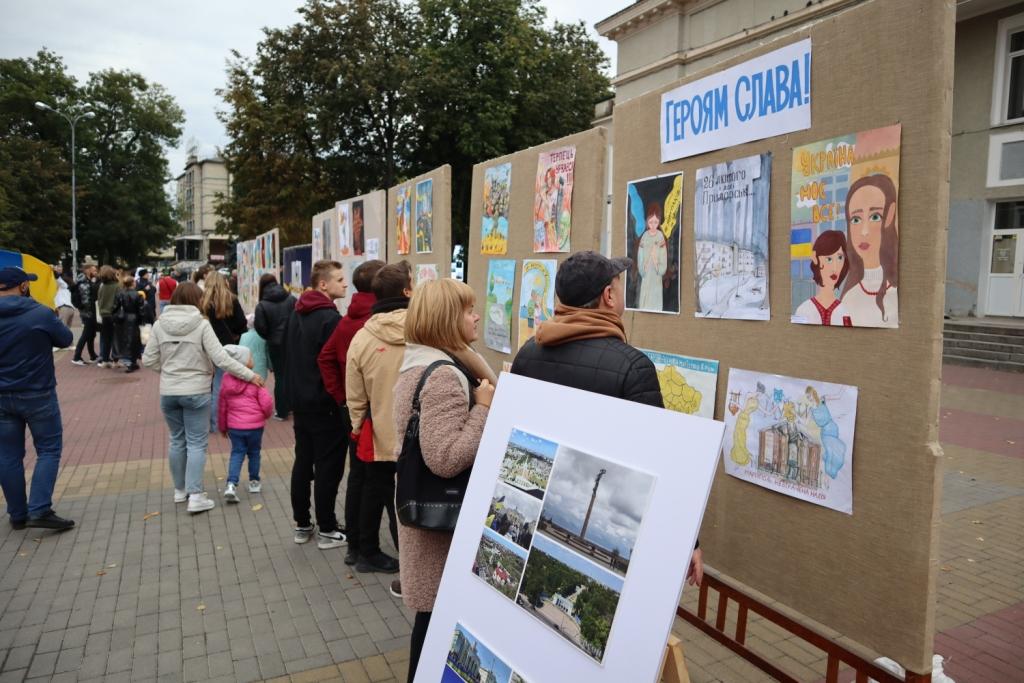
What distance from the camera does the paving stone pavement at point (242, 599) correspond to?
11.3ft

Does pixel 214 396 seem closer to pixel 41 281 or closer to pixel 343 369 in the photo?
pixel 41 281

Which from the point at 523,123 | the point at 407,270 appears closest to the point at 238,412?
the point at 407,270

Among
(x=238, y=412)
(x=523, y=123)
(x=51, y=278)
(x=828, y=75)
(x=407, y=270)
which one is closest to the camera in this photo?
(x=828, y=75)

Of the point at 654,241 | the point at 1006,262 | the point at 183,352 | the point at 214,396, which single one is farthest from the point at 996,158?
the point at 183,352

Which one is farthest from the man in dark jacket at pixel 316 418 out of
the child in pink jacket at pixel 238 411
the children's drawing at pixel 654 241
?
the children's drawing at pixel 654 241

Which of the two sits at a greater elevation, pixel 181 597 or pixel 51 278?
pixel 51 278

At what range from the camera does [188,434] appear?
17.8 feet

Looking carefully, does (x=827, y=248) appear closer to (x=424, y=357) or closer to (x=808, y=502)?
(x=808, y=502)

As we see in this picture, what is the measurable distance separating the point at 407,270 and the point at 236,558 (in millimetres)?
2403

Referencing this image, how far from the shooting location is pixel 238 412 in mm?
5766

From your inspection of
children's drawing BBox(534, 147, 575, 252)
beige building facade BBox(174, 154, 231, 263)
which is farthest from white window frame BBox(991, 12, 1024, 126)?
beige building facade BBox(174, 154, 231, 263)

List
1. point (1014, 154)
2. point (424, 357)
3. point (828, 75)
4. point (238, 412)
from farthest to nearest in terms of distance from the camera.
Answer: point (1014, 154) → point (238, 412) → point (424, 357) → point (828, 75)

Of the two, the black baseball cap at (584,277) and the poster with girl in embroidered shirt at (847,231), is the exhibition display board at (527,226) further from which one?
the poster with girl in embroidered shirt at (847,231)

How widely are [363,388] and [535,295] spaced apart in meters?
1.15
